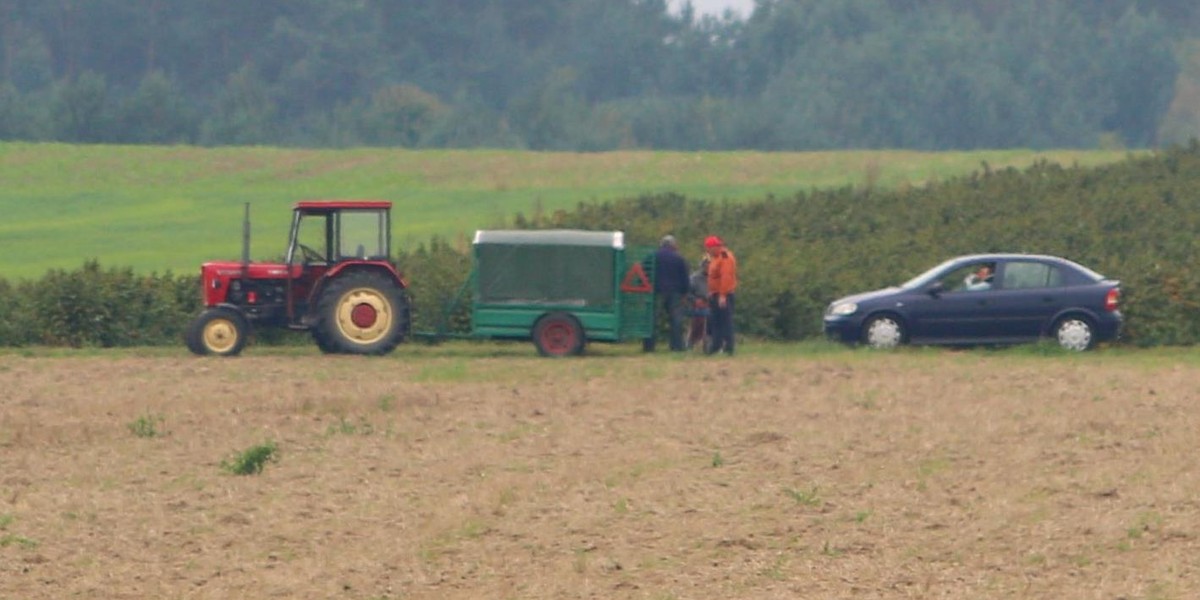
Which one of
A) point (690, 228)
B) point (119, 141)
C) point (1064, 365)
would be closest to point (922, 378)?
point (1064, 365)

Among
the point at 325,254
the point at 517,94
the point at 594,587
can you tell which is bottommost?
the point at 594,587

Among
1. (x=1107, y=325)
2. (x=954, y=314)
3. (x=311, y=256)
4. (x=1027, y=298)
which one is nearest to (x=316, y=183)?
(x=311, y=256)

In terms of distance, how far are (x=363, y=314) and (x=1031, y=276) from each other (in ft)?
26.2

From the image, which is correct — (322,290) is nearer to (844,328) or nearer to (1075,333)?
(844,328)

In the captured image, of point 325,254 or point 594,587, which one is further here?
point 325,254

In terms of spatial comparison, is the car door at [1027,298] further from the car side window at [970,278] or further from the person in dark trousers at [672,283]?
the person in dark trousers at [672,283]

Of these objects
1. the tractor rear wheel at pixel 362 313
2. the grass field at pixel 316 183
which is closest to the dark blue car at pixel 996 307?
the tractor rear wheel at pixel 362 313

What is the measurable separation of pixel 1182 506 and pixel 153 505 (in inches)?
257

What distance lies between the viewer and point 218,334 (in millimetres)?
24859

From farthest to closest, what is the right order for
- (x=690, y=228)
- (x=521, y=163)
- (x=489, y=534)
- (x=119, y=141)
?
(x=119, y=141) < (x=521, y=163) < (x=690, y=228) < (x=489, y=534)

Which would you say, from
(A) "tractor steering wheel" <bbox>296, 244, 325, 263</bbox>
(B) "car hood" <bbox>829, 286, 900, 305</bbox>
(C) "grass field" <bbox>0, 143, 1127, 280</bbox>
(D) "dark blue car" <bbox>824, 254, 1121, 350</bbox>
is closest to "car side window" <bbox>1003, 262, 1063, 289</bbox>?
(D) "dark blue car" <bbox>824, 254, 1121, 350</bbox>

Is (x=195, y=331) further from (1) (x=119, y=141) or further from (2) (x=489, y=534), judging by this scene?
(1) (x=119, y=141)

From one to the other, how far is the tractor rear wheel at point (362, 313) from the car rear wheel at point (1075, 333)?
778cm

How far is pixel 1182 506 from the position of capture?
44.7 ft
